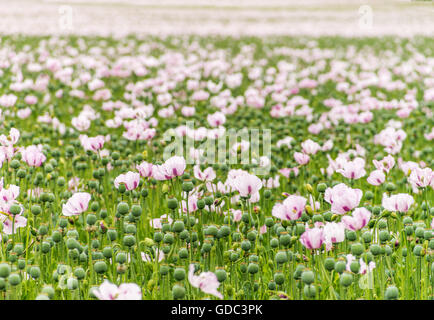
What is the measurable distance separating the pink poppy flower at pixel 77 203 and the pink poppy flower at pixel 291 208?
0.90 metres

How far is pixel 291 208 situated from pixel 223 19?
23.2 meters

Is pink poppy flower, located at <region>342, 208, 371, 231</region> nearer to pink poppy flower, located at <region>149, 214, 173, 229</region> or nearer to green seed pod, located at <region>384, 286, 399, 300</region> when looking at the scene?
green seed pod, located at <region>384, 286, 399, 300</region>

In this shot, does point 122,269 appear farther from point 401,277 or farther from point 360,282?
point 401,277

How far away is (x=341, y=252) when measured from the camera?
2607 mm

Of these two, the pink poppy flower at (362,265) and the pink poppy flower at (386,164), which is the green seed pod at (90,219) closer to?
the pink poppy flower at (362,265)

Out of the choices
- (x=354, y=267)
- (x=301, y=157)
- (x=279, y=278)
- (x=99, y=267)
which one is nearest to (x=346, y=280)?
(x=354, y=267)

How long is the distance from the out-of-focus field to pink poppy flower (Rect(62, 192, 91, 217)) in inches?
274

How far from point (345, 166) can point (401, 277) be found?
2.41 ft

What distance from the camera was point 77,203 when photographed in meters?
2.49

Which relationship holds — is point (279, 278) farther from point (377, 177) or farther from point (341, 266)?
point (377, 177)

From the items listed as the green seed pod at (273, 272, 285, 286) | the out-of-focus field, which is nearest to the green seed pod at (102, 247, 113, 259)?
the green seed pod at (273, 272, 285, 286)

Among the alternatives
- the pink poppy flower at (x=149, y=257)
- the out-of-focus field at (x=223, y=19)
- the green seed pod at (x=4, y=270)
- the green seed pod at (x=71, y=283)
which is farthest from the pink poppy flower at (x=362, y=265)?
the out-of-focus field at (x=223, y=19)

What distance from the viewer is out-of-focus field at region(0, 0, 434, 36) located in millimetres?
15352
